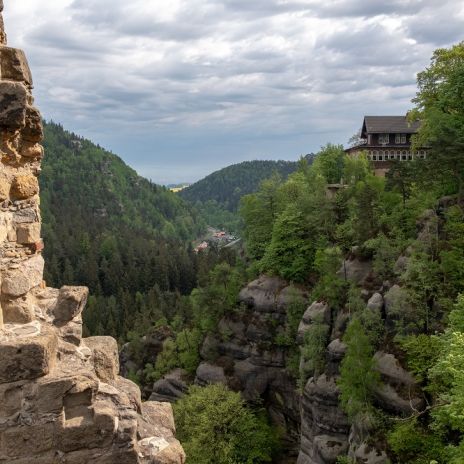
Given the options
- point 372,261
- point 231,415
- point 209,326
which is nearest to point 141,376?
point 209,326

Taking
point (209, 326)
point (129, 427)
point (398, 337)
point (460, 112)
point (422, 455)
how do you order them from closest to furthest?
point (129, 427) → point (422, 455) → point (398, 337) → point (460, 112) → point (209, 326)

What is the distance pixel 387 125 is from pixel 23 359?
228 feet

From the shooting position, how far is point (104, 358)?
819 centimetres

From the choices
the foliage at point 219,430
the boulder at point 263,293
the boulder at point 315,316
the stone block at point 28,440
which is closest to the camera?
the stone block at point 28,440

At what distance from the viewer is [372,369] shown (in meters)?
31.4

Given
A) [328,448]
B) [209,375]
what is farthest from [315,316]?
[209,375]

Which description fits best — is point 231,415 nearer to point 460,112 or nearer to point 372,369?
point 372,369

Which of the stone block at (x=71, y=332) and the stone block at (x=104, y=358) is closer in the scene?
the stone block at (x=71, y=332)

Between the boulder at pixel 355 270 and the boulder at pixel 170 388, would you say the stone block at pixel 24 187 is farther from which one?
the boulder at pixel 170 388

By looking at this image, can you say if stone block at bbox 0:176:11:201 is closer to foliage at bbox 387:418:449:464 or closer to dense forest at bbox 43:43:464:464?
dense forest at bbox 43:43:464:464

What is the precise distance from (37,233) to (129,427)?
315 cm

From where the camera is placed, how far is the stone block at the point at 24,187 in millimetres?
7102

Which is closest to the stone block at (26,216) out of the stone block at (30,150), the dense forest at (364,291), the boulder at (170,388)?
the stone block at (30,150)

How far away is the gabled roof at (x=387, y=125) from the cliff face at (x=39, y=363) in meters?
65.8
